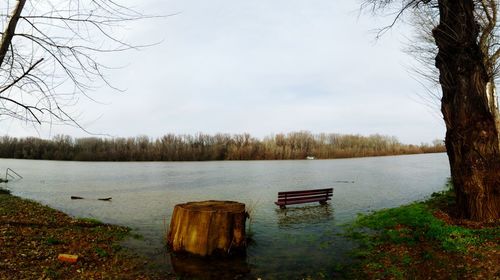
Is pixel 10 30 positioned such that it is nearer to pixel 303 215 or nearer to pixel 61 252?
pixel 61 252

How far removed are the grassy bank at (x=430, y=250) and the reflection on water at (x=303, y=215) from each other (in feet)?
13.9

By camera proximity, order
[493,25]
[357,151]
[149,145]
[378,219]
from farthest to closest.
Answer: [149,145] < [357,151] < [493,25] < [378,219]

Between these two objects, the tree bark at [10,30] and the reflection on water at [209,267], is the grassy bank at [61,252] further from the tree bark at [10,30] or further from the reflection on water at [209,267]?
the tree bark at [10,30]

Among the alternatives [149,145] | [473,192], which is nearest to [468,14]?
[473,192]

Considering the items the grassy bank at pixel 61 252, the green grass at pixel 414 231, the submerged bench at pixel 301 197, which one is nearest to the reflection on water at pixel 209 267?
the grassy bank at pixel 61 252

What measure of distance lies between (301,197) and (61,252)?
51.4 ft

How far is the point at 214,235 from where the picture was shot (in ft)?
32.3

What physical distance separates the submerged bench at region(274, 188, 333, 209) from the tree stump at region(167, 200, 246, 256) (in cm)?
1042

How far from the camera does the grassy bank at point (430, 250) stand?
7465mm

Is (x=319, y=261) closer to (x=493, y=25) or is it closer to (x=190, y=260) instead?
(x=190, y=260)

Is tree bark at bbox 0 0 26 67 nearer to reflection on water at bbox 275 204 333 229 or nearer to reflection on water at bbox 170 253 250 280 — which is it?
reflection on water at bbox 170 253 250 280

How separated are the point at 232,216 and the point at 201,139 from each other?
5016 inches

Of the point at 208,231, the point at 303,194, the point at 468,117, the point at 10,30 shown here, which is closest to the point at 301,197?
the point at 303,194

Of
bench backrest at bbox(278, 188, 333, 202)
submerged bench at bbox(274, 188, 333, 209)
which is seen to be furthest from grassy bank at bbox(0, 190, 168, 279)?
bench backrest at bbox(278, 188, 333, 202)
